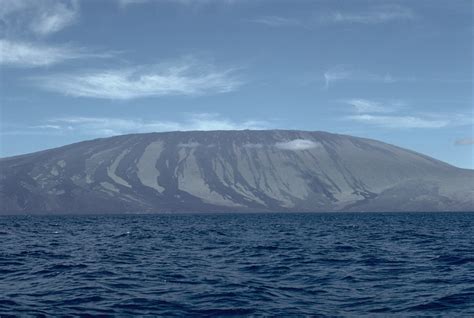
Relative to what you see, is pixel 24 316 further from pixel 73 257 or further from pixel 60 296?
pixel 73 257

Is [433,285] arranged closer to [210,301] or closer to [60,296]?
[210,301]

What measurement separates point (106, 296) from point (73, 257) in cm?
1711

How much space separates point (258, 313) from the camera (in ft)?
67.5

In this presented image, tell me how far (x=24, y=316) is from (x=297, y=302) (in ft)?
33.7

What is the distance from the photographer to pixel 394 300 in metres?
22.9

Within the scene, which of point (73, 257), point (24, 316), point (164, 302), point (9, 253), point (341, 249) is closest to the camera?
point (24, 316)

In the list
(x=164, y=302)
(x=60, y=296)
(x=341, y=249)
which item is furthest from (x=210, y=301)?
(x=341, y=249)

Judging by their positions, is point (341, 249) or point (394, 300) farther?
point (341, 249)

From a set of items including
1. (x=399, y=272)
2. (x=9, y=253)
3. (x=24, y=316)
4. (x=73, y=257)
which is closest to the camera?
(x=24, y=316)

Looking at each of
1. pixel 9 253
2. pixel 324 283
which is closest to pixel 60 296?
pixel 324 283

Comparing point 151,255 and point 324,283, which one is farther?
point 151,255

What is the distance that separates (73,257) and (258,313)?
22.8 metres

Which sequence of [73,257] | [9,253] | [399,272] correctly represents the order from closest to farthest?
[399,272]
[73,257]
[9,253]

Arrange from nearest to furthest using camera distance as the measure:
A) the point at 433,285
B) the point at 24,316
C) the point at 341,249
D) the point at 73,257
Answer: the point at 24,316, the point at 433,285, the point at 73,257, the point at 341,249
